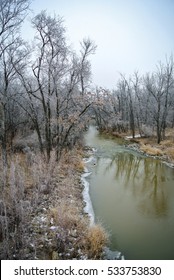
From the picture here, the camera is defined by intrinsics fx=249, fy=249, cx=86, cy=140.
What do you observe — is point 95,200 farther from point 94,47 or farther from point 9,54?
point 94,47

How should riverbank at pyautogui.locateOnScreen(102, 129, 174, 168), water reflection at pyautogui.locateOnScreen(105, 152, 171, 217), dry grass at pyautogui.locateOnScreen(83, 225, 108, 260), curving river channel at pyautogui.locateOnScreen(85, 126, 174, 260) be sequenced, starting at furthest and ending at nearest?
riverbank at pyautogui.locateOnScreen(102, 129, 174, 168), water reflection at pyautogui.locateOnScreen(105, 152, 171, 217), curving river channel at pyautogui.locateOnScreen(85, 126, 174, 260), dry grass at pyautogui.locateOnScreen(83, 225, 108, 260)

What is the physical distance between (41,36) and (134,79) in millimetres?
26968

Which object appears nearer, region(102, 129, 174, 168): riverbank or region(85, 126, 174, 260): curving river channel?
region(85, 126, 174, 260): curving river channel

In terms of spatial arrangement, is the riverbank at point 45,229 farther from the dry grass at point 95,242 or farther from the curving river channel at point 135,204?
the curving river channel at point 135,204

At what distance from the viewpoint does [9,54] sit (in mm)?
13789

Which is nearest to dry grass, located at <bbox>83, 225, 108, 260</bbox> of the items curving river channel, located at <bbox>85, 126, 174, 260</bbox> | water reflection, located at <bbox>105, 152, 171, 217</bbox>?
curving river channel, located at <bbox>85, 126, 174, 260</bbox>

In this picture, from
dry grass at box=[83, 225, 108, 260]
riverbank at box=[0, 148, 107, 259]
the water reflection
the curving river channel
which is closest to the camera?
riverbank at box=[0, 148, 107, 259]

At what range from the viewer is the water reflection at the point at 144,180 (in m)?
11.8

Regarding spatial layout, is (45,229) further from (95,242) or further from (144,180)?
(144,180)

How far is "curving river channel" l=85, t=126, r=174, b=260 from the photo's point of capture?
8.47 meters

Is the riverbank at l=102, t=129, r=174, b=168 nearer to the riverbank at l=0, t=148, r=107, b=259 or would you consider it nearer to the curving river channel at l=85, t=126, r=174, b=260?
the curving river channel at l=85, t=126, r=174, b=260

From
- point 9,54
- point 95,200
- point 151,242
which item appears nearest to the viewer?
point 151,242

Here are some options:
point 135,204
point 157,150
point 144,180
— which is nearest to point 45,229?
point 135,204
